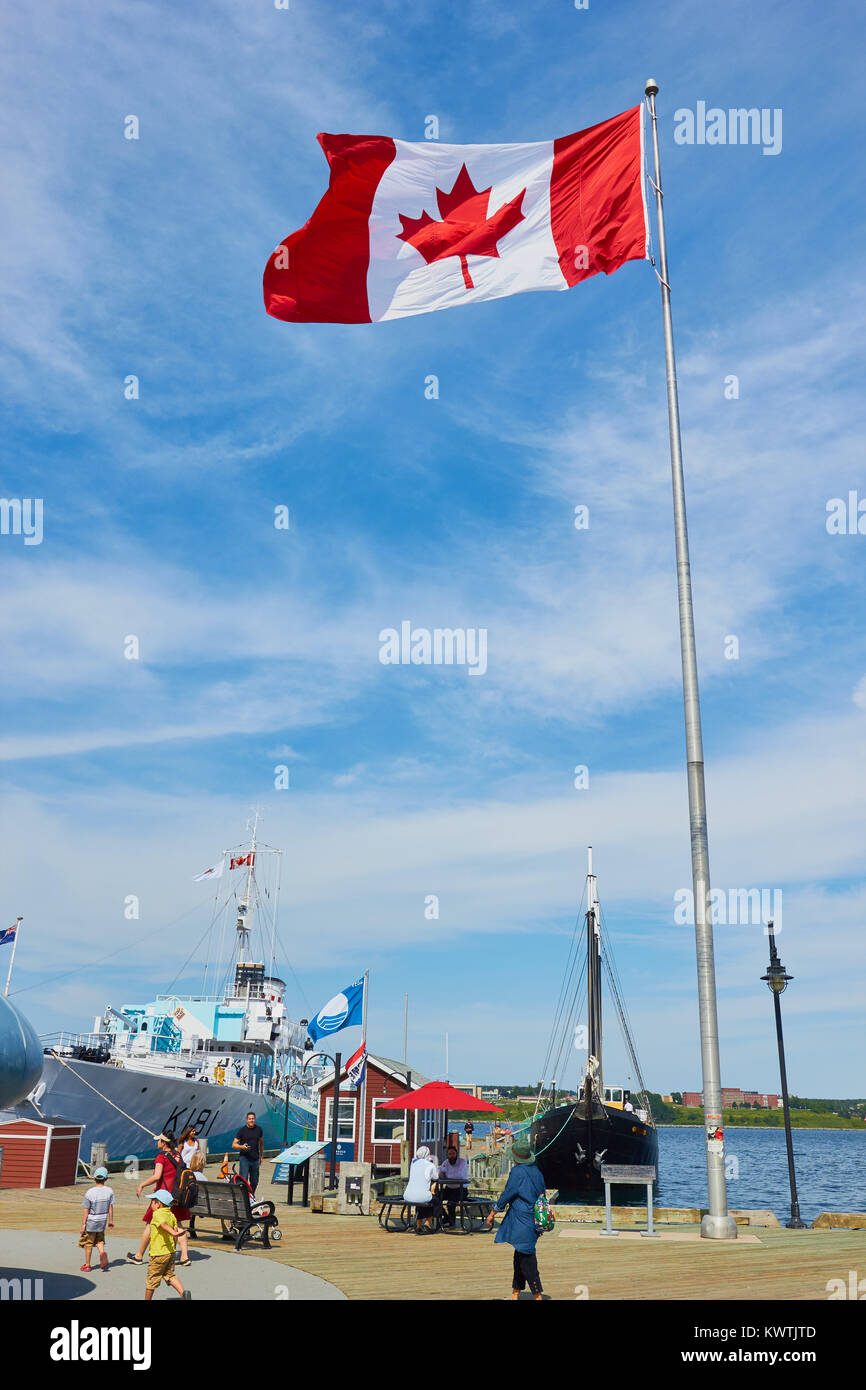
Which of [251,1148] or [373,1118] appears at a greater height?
[251,1148]

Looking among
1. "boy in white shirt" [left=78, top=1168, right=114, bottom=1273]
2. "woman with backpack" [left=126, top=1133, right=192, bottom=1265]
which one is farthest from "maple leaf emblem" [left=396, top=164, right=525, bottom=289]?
"boy in white shirt" [left=78, top=1168, right=114, bottom=1273]

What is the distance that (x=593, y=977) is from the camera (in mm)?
47781

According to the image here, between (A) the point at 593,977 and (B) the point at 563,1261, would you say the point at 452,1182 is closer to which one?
(B) the point at 563,1261

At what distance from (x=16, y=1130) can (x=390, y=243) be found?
72.8 feet

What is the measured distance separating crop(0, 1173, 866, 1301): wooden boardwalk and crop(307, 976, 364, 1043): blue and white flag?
8.80 meters

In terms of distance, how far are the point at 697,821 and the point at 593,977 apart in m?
34.2

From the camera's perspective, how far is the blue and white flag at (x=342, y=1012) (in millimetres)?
27234

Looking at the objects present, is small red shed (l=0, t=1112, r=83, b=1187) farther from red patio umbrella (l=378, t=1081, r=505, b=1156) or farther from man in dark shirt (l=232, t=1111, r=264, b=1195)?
red patio umbrella (l=378, t=1081, r=505, b=1156)

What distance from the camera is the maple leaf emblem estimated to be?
1766 cm

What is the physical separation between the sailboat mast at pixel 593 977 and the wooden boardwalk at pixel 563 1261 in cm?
2939

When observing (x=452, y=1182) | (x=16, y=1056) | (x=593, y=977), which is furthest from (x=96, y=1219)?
(x=593, y=977)

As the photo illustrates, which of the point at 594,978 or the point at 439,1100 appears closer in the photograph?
the point at 439,1100

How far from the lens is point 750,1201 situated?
197ft

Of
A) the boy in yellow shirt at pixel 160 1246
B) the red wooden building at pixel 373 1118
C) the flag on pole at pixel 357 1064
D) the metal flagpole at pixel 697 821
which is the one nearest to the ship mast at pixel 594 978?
the red wooden building at pixel 373 1118
